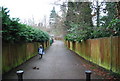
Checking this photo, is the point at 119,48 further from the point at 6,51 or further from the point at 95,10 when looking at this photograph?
the point at 95,10

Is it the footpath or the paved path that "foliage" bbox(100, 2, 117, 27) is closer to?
the footpath

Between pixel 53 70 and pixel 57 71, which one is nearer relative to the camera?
pixel 57 71

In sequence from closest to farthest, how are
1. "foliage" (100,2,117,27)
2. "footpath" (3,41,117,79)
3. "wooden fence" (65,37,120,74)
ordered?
"wooden fence" (65,37,120,74)
"footpath" (3,41,117,79)
"foliage" (100,2,117,27)

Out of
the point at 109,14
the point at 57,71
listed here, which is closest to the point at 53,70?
the point at 57,71

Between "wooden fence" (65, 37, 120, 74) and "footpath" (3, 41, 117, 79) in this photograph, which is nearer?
"wooden fence" (65, 37, 120, 74)

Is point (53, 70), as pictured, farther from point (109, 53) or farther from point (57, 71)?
point (109, 53)

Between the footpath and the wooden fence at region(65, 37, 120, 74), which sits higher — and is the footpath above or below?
below

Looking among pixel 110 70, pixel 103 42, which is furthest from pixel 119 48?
pixel 103 42

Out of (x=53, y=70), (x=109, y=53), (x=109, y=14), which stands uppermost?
(x=109, y=14)

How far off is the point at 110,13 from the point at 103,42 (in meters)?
4.83

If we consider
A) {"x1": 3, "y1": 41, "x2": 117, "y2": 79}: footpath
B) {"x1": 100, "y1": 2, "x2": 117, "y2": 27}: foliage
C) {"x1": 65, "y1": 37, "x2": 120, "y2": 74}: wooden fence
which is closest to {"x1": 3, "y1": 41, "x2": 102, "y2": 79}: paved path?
{"x1": 3, "y1": 41, "x2": 117, "y2": 79}: footpath

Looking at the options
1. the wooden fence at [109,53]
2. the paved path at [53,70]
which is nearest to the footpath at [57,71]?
the paved path at [53,70]

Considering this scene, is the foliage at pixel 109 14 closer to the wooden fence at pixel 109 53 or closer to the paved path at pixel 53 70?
the wooden fence at pixel 109 53

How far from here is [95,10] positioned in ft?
39.3
